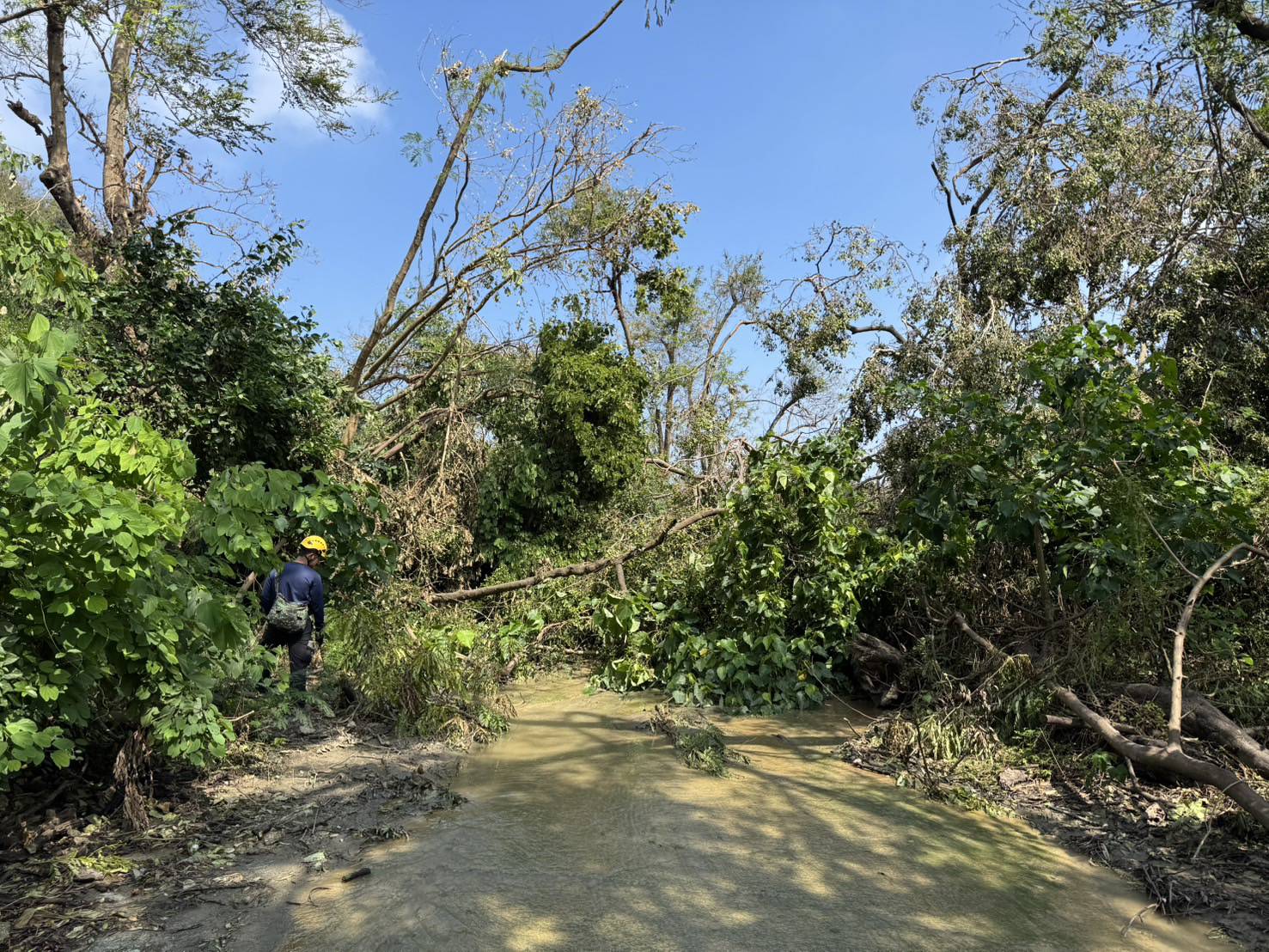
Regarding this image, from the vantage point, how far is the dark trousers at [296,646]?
20.8ft

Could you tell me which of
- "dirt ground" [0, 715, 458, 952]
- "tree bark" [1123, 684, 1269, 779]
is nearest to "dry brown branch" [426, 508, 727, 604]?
"dirt ground" [0, 715, 458, 952]

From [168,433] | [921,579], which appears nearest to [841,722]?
[921,579]

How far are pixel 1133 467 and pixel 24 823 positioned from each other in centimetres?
723

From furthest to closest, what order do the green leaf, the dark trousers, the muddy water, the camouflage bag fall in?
the dark trousers
the camouflage bag
the muddy water
the green leaf

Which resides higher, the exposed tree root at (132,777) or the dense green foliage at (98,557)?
the dense green foliage at (98,557)

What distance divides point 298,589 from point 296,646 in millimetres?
495

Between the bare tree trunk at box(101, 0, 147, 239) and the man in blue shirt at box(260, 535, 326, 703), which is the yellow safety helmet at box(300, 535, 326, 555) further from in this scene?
the bare tree trunk at box(101, 0, 147, 239)

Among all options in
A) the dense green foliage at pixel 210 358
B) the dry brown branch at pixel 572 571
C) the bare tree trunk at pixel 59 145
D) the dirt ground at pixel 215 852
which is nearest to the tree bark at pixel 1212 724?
the dirt ground at pixel 215 852

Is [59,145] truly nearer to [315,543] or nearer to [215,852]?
[315,543]

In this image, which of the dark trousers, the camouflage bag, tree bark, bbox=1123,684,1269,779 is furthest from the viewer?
the dark trousers

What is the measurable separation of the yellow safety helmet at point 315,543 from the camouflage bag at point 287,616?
41 centimetres

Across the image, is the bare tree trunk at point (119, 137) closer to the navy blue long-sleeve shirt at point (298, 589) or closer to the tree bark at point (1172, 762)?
the navy blue long-sleeve shirt at point (298, 589)

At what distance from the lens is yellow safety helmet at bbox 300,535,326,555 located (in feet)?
21.0

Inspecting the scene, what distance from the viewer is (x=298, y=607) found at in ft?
20.6
